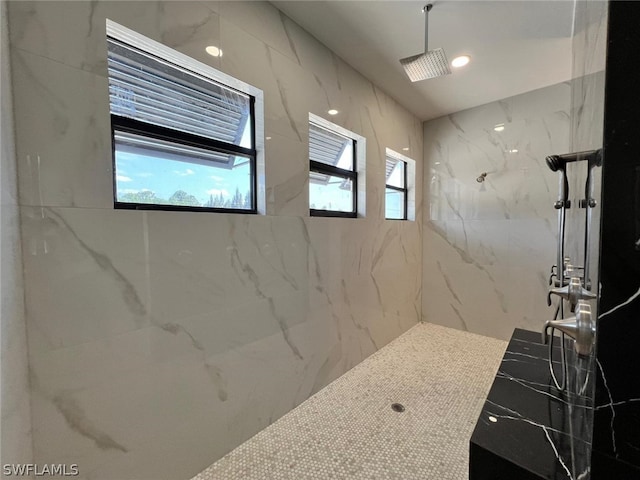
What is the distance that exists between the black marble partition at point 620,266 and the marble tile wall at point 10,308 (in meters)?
1.68

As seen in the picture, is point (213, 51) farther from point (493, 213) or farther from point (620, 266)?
point (493, 213)

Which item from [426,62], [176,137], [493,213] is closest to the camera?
[176,137]

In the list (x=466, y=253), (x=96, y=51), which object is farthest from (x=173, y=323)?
(x=466, y=253)

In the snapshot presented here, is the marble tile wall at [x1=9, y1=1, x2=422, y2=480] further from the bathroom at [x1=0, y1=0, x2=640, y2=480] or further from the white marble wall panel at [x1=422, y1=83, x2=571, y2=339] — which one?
the white marble wall panel at [x1=422, y1=83, x2=571, y2=339]

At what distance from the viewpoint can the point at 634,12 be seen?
494 mm

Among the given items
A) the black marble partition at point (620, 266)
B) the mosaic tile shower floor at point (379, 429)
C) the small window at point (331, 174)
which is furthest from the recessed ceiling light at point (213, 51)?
the mosaic tile shower floor at point (379, 429)

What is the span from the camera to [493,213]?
3443 mm

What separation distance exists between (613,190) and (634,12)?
1.02 feet

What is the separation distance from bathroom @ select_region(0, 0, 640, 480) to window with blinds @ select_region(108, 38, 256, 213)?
10 cm

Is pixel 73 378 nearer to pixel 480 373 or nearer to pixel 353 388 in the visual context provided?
pixel 353 388

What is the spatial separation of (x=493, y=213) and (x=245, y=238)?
3126mm

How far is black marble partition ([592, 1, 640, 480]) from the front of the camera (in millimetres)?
507

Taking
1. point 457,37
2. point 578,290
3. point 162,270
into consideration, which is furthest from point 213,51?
point 578,290

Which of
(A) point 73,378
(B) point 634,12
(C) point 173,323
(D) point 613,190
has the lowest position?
(A) point 73,378
